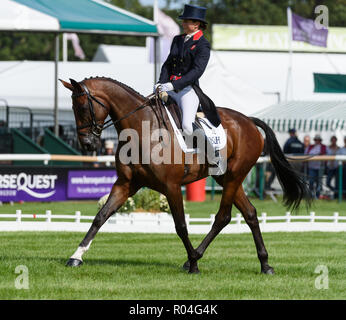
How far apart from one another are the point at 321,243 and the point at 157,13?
26137 mm

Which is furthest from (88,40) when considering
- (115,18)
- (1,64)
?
(115,18)

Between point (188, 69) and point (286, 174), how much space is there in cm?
210

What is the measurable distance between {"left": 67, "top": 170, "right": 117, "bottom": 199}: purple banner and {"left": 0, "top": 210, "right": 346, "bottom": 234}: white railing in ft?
14.0

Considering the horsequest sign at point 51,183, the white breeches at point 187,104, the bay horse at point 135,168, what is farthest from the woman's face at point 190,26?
the horsequest sign at point 51,183

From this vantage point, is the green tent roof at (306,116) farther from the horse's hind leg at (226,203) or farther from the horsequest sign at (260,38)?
the horsequest sign at (260,38)

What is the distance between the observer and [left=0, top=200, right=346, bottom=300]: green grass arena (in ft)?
26.9

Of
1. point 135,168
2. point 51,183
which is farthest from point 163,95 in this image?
point 51,183

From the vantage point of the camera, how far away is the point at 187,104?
9812 mm

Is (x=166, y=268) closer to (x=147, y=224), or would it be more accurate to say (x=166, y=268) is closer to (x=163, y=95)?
(x=163, y=95)

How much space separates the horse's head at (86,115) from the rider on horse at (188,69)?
75cm

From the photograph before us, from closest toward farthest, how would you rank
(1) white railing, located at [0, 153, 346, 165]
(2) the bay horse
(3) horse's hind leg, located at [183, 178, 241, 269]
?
(2) the bay horse, (3) horse's hind leg, located at [183, 178, 241, 269], (1) white railing, located at [0, 153, 346, 165]

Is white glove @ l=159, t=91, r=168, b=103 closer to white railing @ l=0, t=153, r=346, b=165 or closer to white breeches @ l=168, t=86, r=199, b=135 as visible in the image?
white breeches @ l=168, t=86, r=199, b=135

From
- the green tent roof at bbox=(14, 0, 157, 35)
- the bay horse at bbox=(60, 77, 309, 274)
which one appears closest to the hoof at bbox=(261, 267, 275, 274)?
the bay horse at bbox=(60, 77, 309, 274)

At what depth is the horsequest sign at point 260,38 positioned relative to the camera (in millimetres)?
54094
